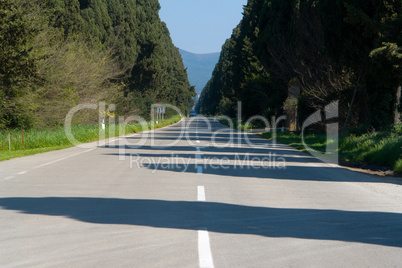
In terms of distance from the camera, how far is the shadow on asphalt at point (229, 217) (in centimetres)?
636

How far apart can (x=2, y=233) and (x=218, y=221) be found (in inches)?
113

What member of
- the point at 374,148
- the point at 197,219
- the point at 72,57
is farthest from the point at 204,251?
the point at 72,57

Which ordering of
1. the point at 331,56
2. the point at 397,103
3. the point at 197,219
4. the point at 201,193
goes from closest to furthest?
the point at 197,219
the point at 201,193
the point at 397,103
the point at 331,56

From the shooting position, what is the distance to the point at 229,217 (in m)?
7.23

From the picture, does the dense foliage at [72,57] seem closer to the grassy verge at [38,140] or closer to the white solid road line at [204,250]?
the grassy verge at [38,140]

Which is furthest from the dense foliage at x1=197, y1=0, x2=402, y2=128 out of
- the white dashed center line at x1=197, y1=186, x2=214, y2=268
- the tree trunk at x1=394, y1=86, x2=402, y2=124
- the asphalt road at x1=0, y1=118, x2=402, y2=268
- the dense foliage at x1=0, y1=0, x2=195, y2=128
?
the dense foliage at x1=0, y1=0, x2=195, y2=128

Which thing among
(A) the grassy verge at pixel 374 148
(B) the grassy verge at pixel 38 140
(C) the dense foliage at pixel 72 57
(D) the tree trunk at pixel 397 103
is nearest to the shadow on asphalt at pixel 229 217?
(A) the grassy verge at pixel 374 148

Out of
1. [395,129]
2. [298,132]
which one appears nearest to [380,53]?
[395,129]

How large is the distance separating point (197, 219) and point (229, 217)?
0.51 m

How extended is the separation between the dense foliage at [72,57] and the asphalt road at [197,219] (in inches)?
438

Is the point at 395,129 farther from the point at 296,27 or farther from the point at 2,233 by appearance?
the point at 2,233

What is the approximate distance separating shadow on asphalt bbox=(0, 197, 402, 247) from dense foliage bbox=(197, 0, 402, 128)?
9.44 metres

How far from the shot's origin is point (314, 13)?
93.0 feet

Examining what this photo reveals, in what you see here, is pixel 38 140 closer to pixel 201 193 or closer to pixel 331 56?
pixel 331 56
